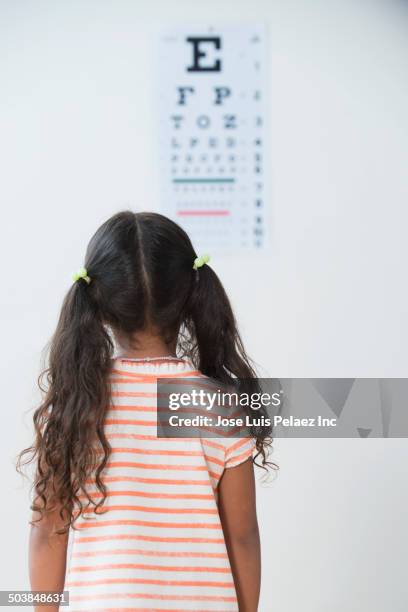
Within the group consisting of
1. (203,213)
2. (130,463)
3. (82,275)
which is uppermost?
(203,213)

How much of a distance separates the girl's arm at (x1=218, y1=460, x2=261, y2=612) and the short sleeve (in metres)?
0.01

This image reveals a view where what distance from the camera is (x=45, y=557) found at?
1258mm

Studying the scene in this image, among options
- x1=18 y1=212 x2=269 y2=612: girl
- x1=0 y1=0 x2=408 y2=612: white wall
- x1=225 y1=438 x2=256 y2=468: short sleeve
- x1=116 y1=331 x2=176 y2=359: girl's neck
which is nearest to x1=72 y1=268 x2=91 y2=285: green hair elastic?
x1=18 y1=212 x2=269 y2=612: girl

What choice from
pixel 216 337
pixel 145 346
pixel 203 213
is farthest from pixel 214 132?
pixel 145 346

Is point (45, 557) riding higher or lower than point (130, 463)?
lower

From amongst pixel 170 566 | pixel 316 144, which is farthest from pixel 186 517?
pixel 316 144

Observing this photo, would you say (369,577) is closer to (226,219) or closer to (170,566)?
(226,219)

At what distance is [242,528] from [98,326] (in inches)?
15.2

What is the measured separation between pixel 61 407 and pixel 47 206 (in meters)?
1.17

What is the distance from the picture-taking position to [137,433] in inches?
48.1

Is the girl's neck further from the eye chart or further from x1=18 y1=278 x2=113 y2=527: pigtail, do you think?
the eye chart

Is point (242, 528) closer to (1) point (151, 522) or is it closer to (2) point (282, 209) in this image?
(1) point (151, 522)

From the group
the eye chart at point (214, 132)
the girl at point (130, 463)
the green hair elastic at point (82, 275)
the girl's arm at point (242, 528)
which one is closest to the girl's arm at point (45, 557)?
the girl at point (130, 463)

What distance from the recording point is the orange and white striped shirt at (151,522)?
1196 millimetres
